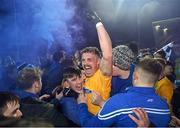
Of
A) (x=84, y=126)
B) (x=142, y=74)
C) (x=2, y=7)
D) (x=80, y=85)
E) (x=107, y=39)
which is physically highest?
(x=2, y=7)

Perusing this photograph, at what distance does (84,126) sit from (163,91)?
1194mm

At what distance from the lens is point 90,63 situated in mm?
3023

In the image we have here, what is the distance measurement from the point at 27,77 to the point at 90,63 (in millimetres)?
601

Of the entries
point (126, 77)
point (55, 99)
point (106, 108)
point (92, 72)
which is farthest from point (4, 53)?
point (106, 108)

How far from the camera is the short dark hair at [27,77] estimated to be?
276 cm

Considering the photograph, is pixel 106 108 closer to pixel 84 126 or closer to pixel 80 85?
pixel 84 126

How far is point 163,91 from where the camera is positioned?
321 cm

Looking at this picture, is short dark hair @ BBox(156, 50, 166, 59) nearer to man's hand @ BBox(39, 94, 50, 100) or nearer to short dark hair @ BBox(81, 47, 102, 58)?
short dark hair @ BBox(81, 47, 102, 58)

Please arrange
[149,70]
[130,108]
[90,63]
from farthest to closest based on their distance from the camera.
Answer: [90,63]
[149,70]
[130,108]

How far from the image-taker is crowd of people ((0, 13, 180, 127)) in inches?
82.2

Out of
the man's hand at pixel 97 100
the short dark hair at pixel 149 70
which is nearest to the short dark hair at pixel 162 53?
the man's hand at pixel 97 100

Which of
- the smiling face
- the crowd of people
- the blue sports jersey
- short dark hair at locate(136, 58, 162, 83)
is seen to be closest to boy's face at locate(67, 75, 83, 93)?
the crowd of people

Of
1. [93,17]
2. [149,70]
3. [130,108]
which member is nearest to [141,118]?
[130,108]

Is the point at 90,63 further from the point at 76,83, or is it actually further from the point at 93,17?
the point at 93,17
